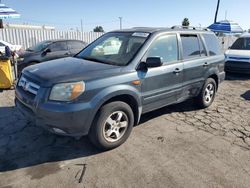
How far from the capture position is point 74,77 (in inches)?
124

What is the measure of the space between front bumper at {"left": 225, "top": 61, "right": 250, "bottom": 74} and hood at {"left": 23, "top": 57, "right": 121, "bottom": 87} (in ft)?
24.9

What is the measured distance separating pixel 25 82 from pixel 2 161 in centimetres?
117

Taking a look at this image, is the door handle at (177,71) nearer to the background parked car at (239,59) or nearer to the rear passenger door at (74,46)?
the background parked car at (239,59)

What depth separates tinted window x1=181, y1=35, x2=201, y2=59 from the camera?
466 cm

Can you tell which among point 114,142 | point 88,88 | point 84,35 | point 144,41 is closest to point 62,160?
point 114,142

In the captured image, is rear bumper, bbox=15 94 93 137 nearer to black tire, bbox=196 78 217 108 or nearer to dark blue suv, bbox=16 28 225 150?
dark blue suv, bbox=16 28 225 150

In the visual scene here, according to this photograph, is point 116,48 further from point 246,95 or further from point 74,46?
point 74,46

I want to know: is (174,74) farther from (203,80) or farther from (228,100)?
(228,100)

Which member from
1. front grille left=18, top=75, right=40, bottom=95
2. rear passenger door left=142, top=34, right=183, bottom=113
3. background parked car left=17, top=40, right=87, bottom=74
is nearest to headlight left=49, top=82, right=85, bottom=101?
front grille left=18, top=75, right=40, bottom=95

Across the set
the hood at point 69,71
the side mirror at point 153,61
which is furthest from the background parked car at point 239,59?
the hood at point 69,71

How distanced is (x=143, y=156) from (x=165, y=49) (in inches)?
77.7

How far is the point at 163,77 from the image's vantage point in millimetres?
4133

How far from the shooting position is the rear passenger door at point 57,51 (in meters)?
9.12

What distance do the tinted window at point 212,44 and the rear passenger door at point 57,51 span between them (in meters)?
6.05
